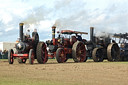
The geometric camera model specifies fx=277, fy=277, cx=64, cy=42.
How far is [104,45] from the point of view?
26922 mm

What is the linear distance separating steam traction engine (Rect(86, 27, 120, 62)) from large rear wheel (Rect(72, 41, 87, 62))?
1700 millimetres

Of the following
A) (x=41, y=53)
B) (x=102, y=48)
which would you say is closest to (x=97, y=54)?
(x=102, y=48)

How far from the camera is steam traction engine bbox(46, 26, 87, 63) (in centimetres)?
2197

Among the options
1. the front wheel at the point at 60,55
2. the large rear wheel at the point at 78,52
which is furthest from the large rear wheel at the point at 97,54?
the front wheel at the point at 60,55

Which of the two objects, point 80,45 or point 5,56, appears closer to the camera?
point 80,45

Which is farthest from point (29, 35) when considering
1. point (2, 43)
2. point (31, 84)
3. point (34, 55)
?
point (2, 43)

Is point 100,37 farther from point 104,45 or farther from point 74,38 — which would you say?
point 74,38

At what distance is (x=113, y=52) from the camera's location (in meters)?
26.3

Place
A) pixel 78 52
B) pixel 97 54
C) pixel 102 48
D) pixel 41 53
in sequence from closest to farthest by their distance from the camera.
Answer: pixel 41 53
pixel 78 52
pixel 97 54
pixel 102 48

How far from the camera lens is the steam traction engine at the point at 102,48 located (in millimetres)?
25609

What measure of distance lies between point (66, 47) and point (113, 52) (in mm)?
5208

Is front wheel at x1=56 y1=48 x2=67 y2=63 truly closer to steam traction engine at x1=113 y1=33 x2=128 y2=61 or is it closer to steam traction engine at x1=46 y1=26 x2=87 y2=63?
steam traction engine at x1=46 y1=26 x2=87 y2=63

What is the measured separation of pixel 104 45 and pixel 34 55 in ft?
29.1

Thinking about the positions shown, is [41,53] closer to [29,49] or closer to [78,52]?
[29,49]
